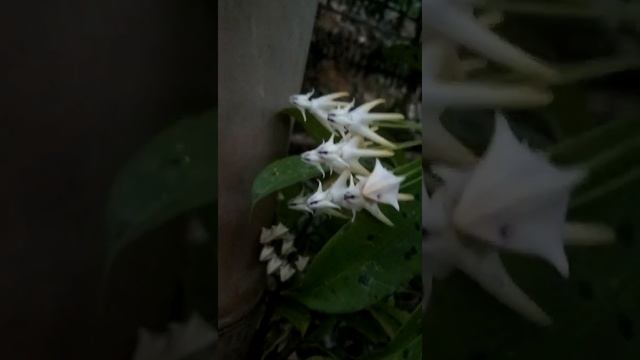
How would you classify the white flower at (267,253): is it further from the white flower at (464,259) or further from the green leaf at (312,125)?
the white flower at (464,259)

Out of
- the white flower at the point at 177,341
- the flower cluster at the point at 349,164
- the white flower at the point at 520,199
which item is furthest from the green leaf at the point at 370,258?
the white flower at the point at 520,199

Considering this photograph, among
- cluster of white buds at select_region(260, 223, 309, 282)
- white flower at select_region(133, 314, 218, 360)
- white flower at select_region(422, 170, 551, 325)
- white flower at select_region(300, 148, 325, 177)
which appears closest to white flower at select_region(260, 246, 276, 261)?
cluster of white buds at select_region(260, 223, 309, 282)

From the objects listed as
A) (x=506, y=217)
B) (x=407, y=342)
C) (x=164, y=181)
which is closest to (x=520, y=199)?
(x=506, y=217)

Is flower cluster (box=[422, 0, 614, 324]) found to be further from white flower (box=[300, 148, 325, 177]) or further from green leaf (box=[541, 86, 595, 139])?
white flower (box=[300, 148, 325, 177])

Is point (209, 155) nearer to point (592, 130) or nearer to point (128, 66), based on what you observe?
point (128, 66)

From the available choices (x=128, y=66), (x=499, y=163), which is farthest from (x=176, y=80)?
(x=499, y=163)
